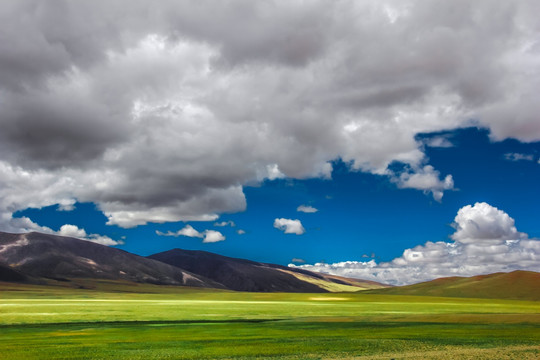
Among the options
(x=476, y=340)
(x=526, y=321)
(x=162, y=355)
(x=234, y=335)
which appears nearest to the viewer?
(x=162, y=355)

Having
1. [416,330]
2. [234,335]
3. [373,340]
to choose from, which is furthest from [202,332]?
[416,330]

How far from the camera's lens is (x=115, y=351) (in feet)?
120

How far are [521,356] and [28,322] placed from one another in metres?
62.4

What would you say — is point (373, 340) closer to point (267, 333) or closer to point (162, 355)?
point (267, 333)

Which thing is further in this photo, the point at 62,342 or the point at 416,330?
the point at 416,330

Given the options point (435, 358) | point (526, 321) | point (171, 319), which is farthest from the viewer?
point (171, 319)

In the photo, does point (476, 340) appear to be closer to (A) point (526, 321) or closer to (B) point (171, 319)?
(A) point (526, 321)

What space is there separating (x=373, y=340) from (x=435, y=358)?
11.2 m

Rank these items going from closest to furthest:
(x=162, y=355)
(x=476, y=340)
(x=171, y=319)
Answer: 1. (x=162, y=355)
2. (x=476, y=340)
3. (x=171, y=319)

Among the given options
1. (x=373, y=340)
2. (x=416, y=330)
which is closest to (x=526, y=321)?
(x=416, y=330)

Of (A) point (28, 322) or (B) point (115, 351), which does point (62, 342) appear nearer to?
(B) point (115, 351)

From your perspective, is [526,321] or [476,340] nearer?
[476,340]

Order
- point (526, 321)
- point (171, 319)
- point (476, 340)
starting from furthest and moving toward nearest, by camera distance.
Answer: point (171, 319), point (526, 321), point (476, 340)

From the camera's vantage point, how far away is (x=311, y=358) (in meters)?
32.2
